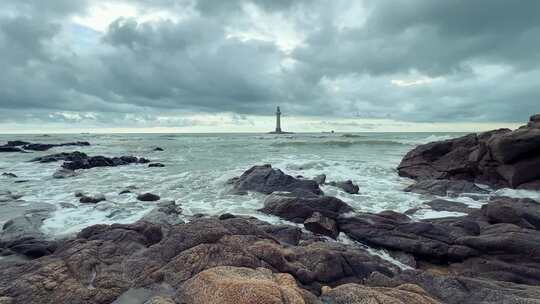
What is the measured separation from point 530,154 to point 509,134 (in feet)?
4.04

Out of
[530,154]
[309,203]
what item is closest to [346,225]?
[309,203]

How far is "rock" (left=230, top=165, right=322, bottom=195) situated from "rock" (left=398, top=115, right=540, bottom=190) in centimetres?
793

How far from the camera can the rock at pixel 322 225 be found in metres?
9.01

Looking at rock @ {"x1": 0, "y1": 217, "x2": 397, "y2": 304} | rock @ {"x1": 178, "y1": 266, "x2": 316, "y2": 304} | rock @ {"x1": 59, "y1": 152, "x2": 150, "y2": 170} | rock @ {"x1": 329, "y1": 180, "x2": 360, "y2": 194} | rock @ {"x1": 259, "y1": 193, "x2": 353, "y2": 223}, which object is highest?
rock @ {"x1": 178, "y1": 266, "x2": 316, "y2": 304}

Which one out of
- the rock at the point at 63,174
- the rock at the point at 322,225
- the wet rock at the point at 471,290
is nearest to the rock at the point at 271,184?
the rock at the point at 322,225

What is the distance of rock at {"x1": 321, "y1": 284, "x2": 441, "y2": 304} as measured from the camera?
4.05m

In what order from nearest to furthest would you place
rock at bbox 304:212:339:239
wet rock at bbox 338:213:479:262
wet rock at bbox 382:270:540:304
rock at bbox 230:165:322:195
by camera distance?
1. wet rock at bbox 382:270:540:304
2. wet rock at bbox 338:213:479:262
3. rock at bbox 304:212:339:239
4. rock at bbox 230:165:322:195

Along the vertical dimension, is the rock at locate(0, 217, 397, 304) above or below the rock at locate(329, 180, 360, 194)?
above

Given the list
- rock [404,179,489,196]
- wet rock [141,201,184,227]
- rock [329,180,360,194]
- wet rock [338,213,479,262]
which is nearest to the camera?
wet rock [338,213,479,262]

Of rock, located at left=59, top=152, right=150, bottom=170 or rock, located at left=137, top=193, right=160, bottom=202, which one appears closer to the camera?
rock, located at left=137, top=193, right=160, bottom=202

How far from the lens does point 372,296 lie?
4.10 meters

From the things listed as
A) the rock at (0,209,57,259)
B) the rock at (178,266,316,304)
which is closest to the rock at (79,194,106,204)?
the rock at (0,209,57,259)

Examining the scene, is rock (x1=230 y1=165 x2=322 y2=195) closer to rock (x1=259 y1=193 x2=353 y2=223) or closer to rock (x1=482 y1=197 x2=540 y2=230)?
rock (x1=259 y1=193 x2=353 y2=223)

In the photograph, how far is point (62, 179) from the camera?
1998 centimetres
